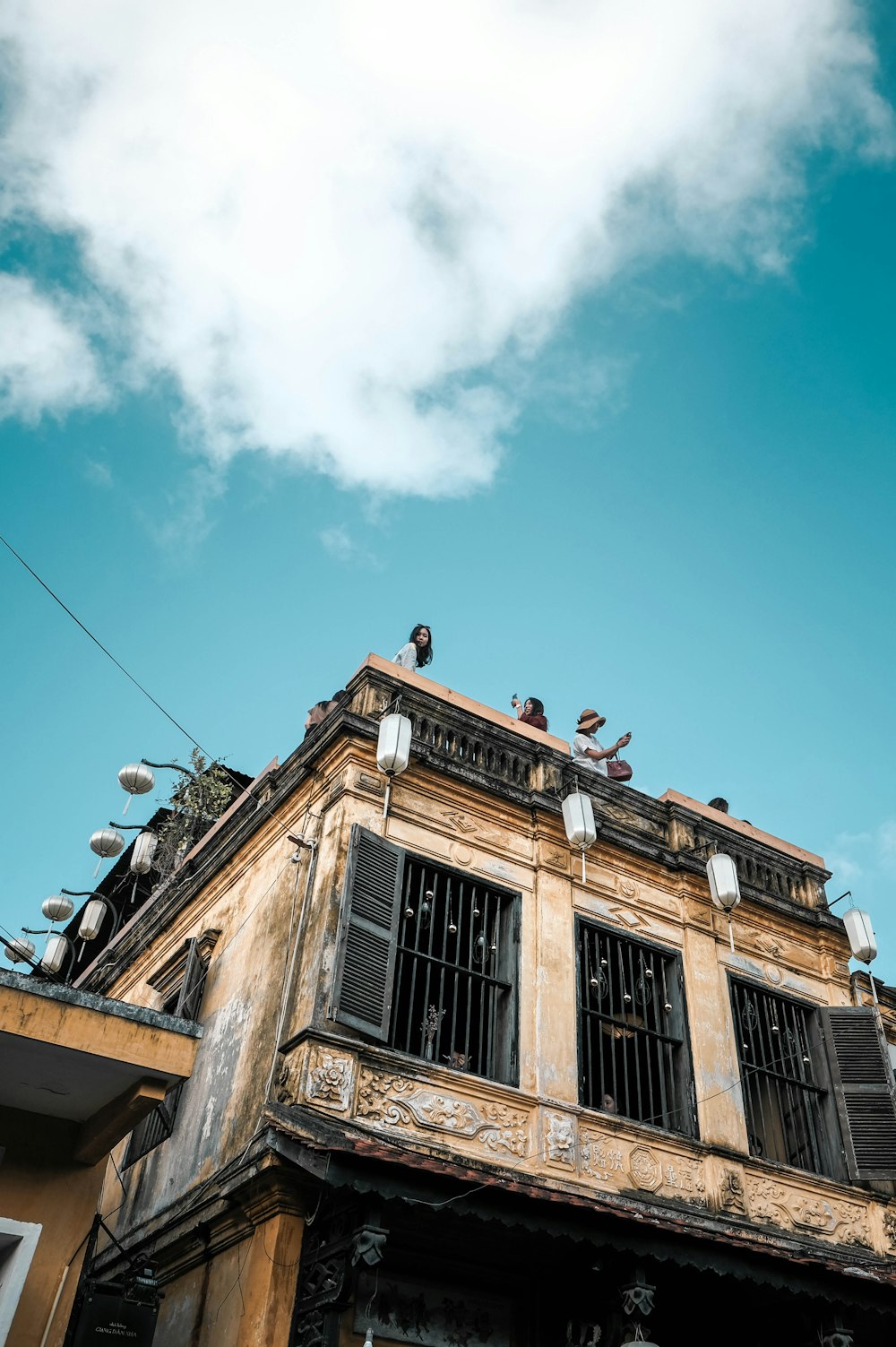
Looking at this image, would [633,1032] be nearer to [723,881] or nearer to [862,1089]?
[723,881]

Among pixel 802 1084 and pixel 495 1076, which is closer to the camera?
pixel 495 1076

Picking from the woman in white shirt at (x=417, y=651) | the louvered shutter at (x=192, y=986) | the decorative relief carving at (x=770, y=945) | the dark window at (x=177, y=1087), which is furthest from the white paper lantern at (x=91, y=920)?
the decorative relief carving at (x=770, y=945)

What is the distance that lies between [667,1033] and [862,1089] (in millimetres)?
2379

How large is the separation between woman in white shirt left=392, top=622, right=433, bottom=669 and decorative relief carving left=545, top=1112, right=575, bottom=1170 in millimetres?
5243

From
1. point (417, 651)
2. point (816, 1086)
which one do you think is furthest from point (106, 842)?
point (816, 1086)

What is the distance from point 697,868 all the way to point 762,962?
4.43ft

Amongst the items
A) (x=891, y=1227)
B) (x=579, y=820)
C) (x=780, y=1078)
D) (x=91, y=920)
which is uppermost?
(x=91, y=920)

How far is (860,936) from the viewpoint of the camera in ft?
40.9

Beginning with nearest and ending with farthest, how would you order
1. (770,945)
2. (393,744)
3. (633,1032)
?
(393,744)
(633,1032)
(770,945)

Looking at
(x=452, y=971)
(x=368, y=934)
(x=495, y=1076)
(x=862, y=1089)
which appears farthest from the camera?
(x=862, y=1089)

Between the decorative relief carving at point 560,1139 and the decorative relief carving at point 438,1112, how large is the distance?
22 centimetres

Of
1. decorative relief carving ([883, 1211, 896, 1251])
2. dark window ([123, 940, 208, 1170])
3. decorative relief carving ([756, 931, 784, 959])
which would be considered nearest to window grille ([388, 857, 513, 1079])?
dark window ([123, 940, 208, 1170])

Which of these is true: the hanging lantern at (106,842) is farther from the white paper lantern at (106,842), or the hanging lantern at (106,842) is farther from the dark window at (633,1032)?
the dark window at (633,1032)

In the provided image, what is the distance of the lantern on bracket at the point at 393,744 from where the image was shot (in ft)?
33.0
